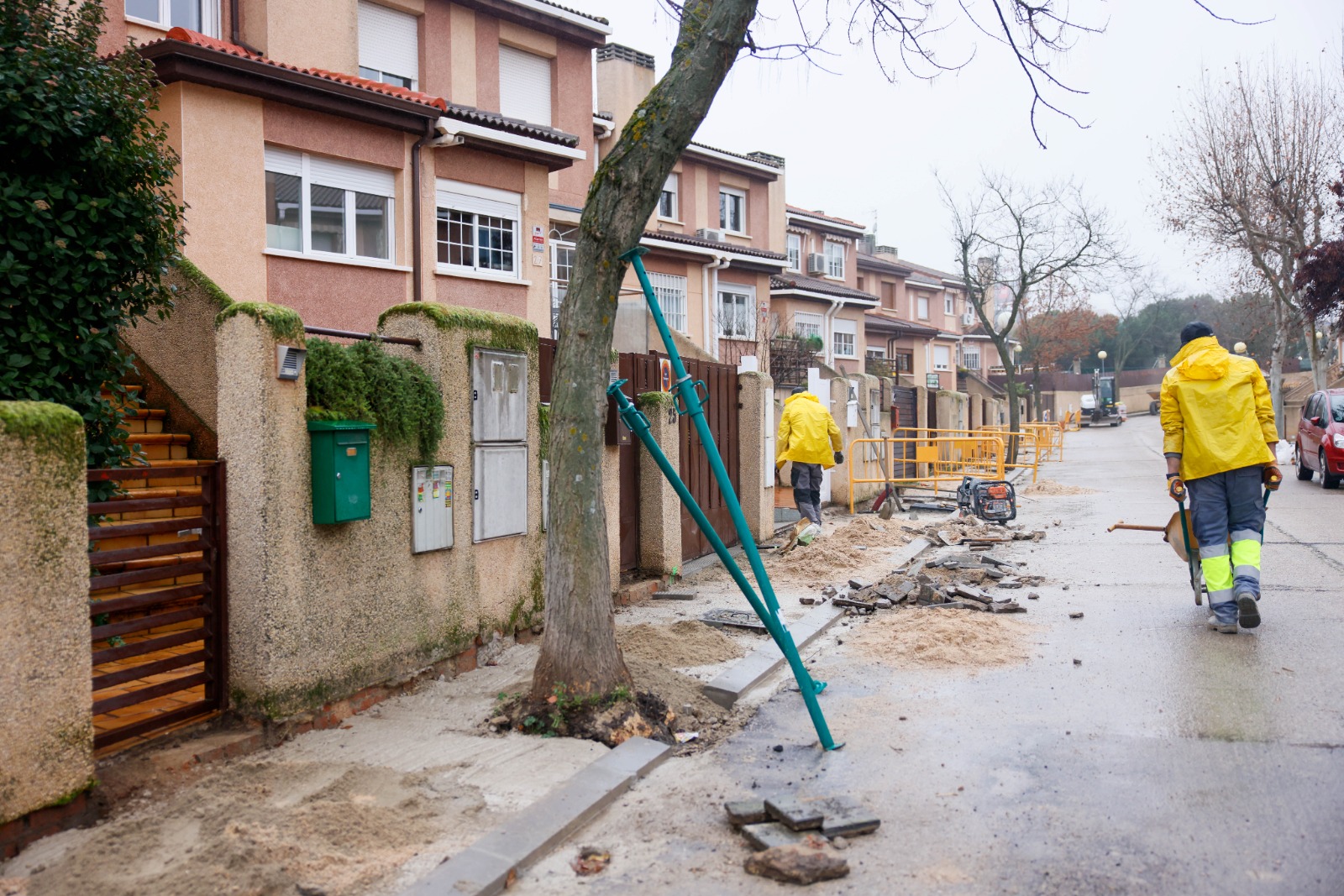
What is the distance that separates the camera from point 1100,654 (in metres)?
6.80

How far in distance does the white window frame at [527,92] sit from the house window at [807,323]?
1681 centimetres

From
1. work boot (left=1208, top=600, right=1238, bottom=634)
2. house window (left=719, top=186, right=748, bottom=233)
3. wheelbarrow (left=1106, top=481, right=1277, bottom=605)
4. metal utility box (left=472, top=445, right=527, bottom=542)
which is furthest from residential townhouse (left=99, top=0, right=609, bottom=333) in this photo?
house window (left=719, top=186, right=748, bottom=233)

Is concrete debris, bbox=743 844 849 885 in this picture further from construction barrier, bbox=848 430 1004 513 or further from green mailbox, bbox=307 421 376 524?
construction barrier, bbox=848 430 1004 513

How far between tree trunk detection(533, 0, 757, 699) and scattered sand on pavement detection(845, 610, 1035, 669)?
7.80 feet

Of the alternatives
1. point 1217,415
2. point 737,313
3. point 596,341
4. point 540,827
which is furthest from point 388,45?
point 540,827

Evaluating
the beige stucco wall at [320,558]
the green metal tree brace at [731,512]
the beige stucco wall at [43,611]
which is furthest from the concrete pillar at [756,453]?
the beige stucco wall at [43,611]

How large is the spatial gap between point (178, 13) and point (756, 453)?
10209 millimetres

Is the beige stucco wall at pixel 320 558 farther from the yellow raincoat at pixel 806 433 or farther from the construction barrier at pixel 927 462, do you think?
the construction barrier at pixel 927 462

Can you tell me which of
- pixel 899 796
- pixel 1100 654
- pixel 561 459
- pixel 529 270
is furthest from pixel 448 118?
pixel 899 796

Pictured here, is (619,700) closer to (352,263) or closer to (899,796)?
(899,796)

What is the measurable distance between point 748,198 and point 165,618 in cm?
2874

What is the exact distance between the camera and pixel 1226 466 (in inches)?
284

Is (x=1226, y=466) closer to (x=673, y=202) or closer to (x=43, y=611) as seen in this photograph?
(x=43, y=611)

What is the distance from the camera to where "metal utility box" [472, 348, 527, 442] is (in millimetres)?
6703
